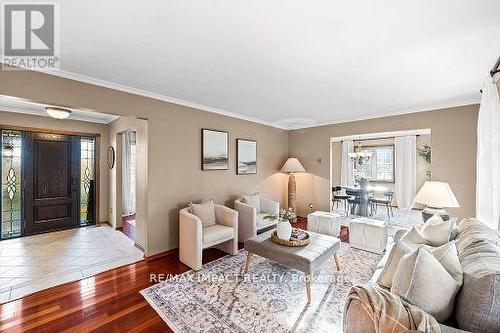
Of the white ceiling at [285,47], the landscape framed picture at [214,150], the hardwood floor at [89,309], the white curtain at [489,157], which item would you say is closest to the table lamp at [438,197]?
the white curtain at [489,157]

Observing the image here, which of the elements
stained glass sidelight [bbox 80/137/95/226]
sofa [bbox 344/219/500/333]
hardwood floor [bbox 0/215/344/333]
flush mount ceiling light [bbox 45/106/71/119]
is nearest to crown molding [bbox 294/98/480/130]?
sofa [bbox 344/219/500/333]

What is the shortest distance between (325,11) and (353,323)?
1926 millimetres

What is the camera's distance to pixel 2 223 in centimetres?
407

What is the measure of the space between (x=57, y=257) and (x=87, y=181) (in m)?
2.15

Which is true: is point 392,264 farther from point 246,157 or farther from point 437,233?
point 246,157

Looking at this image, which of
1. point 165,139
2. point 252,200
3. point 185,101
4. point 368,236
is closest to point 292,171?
point 252,200

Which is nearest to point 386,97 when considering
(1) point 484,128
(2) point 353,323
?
(1) point 484,128

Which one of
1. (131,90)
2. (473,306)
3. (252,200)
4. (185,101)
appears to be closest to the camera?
(473,306)

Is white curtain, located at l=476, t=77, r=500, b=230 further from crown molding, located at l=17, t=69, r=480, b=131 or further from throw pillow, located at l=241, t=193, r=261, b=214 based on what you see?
throw pillow, located at l=241, t=193, r=261, b=214

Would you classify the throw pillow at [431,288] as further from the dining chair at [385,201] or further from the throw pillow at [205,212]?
the dining chair at [385,201]

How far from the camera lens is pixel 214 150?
165 inches

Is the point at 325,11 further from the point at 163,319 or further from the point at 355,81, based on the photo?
the point at 163,319

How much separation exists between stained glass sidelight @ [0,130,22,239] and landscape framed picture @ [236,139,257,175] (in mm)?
4234

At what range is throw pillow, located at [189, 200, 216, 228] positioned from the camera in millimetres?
3396
